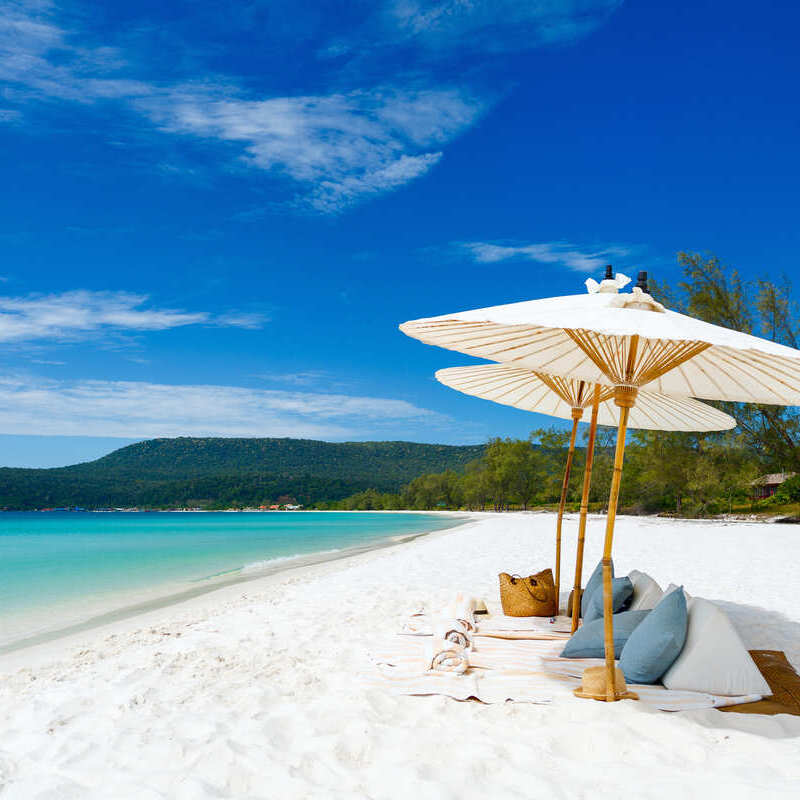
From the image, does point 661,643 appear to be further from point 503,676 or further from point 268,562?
point 268,562

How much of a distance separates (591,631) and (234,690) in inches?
99.1

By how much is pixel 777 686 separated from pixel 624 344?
2.33 m

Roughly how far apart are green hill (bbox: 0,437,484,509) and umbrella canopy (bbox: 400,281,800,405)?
86.6 meters

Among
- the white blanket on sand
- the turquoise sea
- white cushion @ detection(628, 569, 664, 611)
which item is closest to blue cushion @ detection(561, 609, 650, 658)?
the white blanket on sand

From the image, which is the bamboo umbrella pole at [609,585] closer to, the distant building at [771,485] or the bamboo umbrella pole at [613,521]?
the bamboo umbrella pole at [613,521]

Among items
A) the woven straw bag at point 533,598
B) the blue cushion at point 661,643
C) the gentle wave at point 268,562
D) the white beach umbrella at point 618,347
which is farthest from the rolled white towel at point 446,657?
the gentle wave at point 268,562

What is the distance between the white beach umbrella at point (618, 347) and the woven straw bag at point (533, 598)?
2.18 meters

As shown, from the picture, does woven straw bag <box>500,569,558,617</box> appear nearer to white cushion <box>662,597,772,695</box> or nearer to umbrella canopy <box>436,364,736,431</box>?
umbrella canopy <box>436,364,736,431</box>

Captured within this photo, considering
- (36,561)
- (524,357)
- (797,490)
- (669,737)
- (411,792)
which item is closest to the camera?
(411,792)

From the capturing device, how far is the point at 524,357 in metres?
4.82

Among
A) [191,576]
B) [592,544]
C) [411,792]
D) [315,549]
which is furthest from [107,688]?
[315,549]

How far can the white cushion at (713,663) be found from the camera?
145 inches

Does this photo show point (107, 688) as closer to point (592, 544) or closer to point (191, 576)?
point (191, 576)

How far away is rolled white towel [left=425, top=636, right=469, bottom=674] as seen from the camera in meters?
4.14
